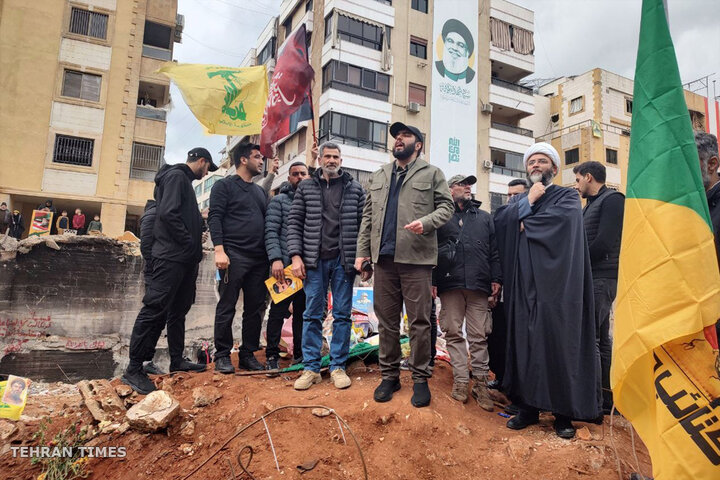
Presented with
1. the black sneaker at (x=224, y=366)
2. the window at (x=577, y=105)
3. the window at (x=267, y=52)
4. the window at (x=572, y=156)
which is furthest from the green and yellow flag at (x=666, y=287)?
the window at (x=577, y=105)

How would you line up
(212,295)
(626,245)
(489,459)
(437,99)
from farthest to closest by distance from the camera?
(437,99)
(212,295)
(489,459)
(626,245)

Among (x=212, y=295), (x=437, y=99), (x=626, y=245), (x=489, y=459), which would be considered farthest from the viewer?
(x=437, y=99)

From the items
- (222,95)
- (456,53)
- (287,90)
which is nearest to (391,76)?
(456,53)

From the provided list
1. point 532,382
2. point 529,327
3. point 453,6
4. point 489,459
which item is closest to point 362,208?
point 529,327

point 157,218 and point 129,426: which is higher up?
point 157,218

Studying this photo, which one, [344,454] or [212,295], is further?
[212,295]

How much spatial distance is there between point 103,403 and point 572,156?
110 feet

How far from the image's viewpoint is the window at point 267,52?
2909 cm

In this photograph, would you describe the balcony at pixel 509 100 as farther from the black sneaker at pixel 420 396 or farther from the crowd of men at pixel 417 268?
the black sneaker at pixel 420 396

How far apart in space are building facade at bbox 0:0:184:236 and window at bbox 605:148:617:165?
28.7 meters

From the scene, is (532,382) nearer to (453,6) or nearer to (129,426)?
(129,426)

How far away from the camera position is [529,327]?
3.50 m

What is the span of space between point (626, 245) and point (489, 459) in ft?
5.57

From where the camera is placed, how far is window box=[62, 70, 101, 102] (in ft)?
62.7
